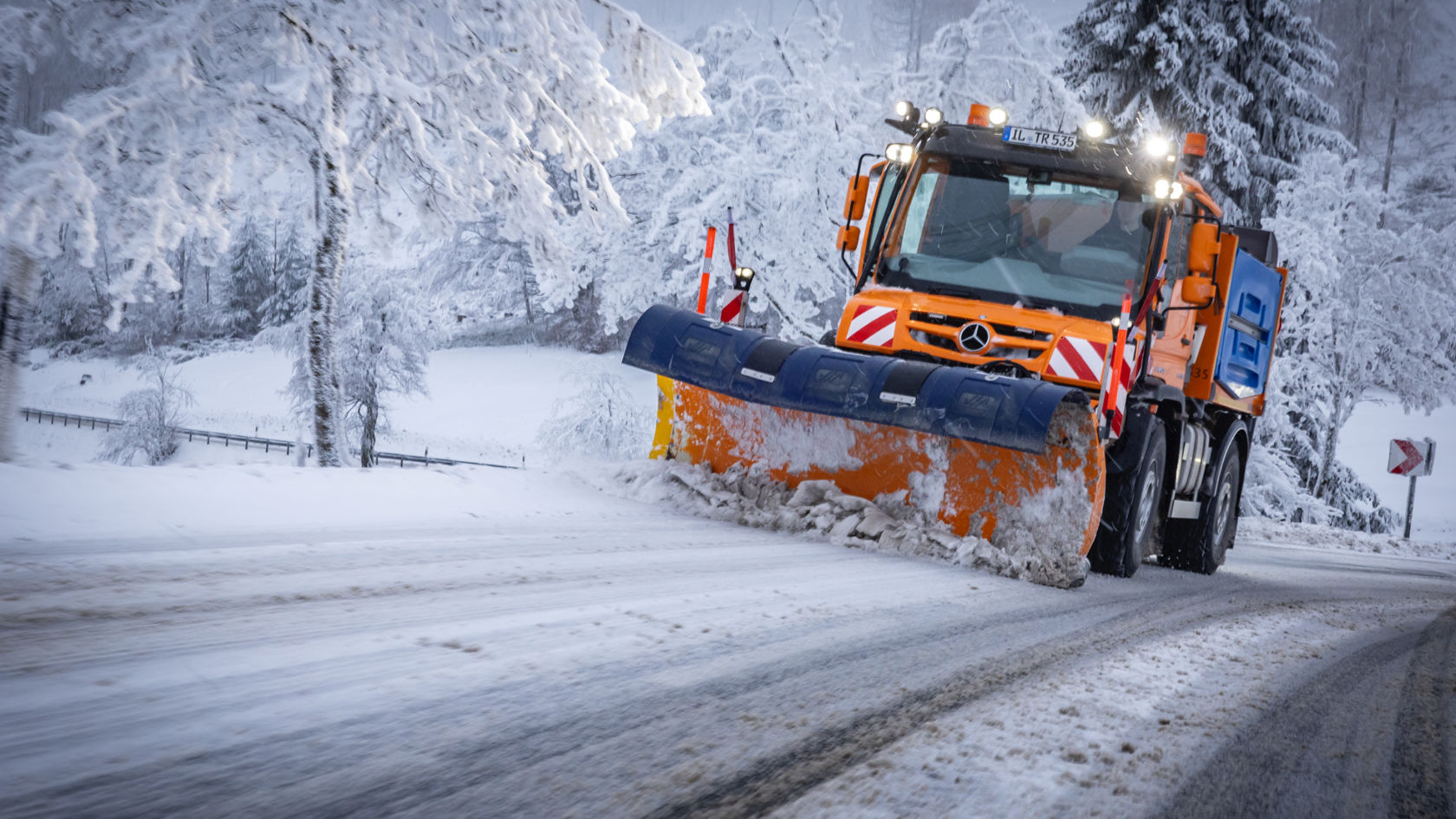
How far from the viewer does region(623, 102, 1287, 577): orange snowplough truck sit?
5309 mm

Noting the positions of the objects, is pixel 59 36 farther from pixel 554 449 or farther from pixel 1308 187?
pixel 1308 187

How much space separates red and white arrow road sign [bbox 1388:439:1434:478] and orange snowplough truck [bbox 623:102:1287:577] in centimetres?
1008

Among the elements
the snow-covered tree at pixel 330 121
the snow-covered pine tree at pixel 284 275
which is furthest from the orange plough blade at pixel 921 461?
the snow-covered pine tree at pixel 284 275

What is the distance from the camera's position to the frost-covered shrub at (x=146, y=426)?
25.7 m

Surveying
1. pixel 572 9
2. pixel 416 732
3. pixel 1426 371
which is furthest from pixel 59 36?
pixel 1426 371

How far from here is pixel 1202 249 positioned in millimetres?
6406

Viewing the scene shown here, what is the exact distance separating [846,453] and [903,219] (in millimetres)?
1864

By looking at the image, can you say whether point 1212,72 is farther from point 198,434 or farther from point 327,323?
point 198,434

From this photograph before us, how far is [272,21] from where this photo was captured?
7.34 metres

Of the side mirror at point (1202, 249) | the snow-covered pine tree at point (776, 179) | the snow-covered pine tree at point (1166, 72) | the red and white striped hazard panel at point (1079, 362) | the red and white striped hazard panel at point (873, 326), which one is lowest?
the red and white striped hazard panel at point (1079, 362)

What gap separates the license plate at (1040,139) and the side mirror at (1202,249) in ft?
3.30

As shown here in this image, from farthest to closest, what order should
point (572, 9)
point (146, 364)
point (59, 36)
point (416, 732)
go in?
Answer: point (146, 364)
point (572, 9)
point (59, 36)
point (416, 732)

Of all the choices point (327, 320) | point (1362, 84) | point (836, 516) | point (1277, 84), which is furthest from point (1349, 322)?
point (327, 320)

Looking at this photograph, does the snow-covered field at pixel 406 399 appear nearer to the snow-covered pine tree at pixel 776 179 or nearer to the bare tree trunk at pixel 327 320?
the snow-covered pine tree at pixel 776 179
